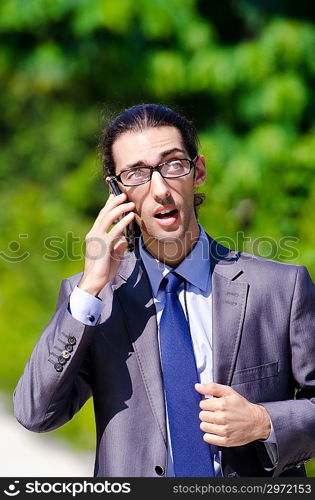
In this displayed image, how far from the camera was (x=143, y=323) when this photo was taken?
230 centimetres

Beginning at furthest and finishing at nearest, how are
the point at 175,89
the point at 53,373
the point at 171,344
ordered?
the point at 175,89 < the point at 171,344 < the point at 53,373

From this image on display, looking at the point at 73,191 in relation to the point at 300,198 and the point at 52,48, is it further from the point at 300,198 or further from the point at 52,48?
the point at 300,198

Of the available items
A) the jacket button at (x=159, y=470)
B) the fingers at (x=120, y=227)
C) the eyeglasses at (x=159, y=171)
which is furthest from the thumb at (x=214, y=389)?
the eyeglasses at (x=159, y=171)

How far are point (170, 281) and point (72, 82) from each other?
9728 millimetres

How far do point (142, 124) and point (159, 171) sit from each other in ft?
0.60

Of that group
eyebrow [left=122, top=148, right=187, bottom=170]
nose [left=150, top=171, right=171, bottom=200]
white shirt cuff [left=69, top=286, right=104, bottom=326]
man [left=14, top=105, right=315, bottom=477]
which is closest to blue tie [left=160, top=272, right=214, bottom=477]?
man [left=14, top=105, right=315, bottom=477]

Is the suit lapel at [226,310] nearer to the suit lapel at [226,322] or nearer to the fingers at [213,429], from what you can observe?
the suit lapel at [226,322]

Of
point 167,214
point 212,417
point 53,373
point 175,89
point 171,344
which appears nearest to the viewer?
point 212,417

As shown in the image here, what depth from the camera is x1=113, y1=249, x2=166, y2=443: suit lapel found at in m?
2.19

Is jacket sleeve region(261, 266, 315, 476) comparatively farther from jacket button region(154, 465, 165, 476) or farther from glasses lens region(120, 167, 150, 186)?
glasses lens region(120, 167, 150, 186)

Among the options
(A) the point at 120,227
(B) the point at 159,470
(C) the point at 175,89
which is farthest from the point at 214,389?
(C) the point at 175,89

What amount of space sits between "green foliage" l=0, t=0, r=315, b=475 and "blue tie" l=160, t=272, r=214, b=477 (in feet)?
15.1
